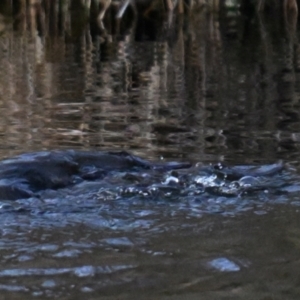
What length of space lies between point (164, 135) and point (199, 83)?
2.55 m

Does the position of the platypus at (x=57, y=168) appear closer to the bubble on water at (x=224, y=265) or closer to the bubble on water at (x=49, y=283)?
the bubble on water at (x=49, y=283)

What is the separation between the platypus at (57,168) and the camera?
4141mm

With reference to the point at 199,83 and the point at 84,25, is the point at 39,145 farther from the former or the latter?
the point at 84,25

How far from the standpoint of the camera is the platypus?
414 cm

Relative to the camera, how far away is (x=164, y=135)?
5852 mm

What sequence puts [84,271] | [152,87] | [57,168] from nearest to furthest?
[84,271] → [57,168] → [152,87]

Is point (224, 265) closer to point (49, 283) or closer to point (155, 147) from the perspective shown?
point (49, 283)

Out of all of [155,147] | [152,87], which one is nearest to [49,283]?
[155,147]

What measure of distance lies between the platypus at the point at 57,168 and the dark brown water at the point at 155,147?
0.46 ft

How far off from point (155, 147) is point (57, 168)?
1.19 metres

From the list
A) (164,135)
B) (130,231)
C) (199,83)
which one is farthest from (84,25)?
(130,231)

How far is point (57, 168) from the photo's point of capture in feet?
14.3

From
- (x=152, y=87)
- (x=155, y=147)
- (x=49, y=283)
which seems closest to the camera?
(x=49, y=283)

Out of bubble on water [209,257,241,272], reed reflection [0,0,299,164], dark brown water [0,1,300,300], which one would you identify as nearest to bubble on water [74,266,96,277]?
dark brown water [0,1,300,300]
